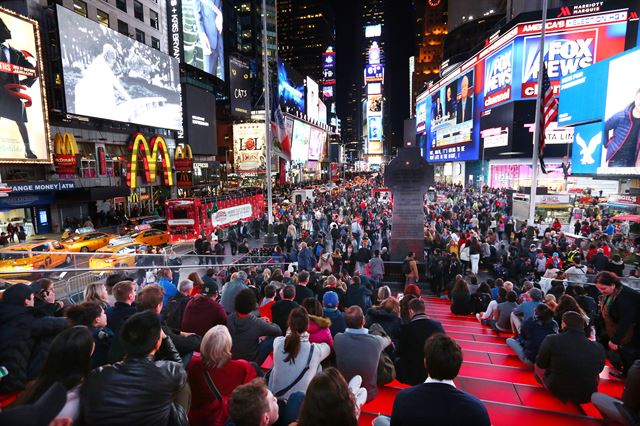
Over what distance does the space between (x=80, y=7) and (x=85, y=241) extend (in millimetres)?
22520

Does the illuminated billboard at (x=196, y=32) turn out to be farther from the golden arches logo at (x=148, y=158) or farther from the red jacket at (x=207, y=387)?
the red jacket at (x=207, y=387)

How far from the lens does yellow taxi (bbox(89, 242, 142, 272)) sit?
9258mm

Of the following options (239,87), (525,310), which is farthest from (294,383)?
(239,87)

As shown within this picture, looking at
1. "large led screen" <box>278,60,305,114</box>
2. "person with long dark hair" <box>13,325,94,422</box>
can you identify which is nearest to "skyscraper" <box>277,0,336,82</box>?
"large led screen" <box>278,60,305,114</box>

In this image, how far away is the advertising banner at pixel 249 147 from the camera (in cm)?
5766

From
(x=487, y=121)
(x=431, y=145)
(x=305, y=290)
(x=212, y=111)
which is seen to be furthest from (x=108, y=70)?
(x=431, y=145)

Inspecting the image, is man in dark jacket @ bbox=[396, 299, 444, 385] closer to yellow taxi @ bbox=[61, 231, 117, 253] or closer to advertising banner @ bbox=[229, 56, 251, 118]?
yellow taxi @ bbox=[61, 231, 117, 253]

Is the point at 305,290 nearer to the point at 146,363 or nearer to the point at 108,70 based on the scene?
the point at 146,363

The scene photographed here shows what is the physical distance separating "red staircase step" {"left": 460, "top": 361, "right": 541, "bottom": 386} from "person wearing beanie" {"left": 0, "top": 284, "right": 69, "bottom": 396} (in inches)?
207

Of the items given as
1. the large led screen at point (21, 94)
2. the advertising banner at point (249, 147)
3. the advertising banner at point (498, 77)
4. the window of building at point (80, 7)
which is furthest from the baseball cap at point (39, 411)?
the advertising banner at point (249, 147)

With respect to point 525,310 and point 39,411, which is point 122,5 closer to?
point 525,310

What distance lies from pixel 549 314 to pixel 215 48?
54580 millimetres

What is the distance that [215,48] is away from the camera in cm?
→ 5003

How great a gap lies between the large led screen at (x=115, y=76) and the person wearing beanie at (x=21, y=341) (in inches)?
1145
